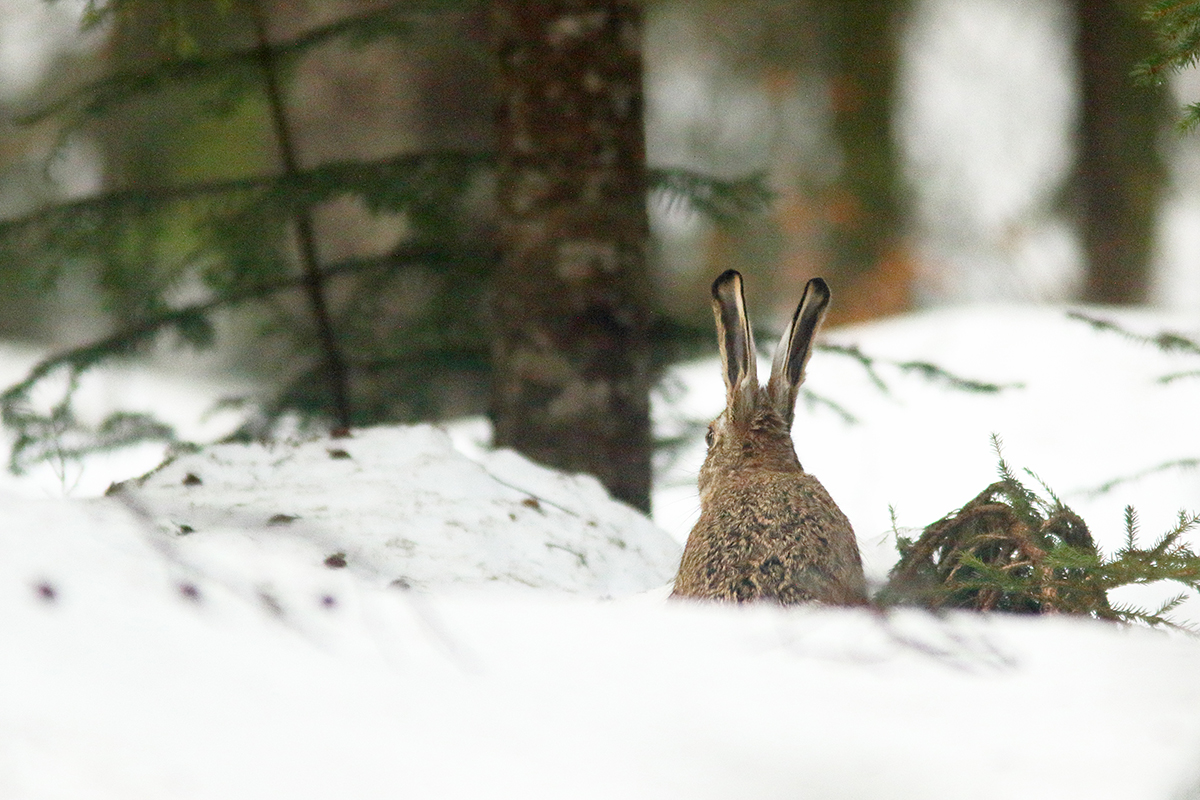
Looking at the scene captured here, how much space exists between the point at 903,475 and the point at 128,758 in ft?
14.1

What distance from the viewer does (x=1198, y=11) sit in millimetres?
2275

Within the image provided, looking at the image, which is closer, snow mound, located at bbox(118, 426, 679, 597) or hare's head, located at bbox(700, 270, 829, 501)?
snow mound, located at bbox(118, 426, 679, 597)

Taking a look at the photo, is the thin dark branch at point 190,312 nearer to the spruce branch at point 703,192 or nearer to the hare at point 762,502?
the spruce branch at point 703,192

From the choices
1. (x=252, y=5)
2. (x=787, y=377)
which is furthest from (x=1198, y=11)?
(x=252, y=5)

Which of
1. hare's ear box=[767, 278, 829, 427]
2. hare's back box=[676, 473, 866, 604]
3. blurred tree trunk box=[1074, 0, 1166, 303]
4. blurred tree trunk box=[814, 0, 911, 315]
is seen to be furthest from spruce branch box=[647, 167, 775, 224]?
blurred tree trunk box=[814, 0, 911, 315]

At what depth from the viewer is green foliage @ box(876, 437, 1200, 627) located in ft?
7.09

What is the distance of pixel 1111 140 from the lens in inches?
382

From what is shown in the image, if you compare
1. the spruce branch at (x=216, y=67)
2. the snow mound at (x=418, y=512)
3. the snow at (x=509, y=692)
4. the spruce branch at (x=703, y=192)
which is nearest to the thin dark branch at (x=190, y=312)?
the spruce branch at (x=216, y=67)

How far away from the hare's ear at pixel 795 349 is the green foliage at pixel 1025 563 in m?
0.91

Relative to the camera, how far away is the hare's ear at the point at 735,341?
340cm

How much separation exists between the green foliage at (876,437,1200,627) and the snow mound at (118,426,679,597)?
1.11 m

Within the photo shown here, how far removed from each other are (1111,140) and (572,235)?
22.9 ft

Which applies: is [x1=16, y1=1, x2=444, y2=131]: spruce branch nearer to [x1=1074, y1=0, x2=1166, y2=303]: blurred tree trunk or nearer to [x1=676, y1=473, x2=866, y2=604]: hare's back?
[x1=676, y1=473, x2=866, y2=604]: hare's back

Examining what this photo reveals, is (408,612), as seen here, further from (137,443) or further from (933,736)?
(137,443)
